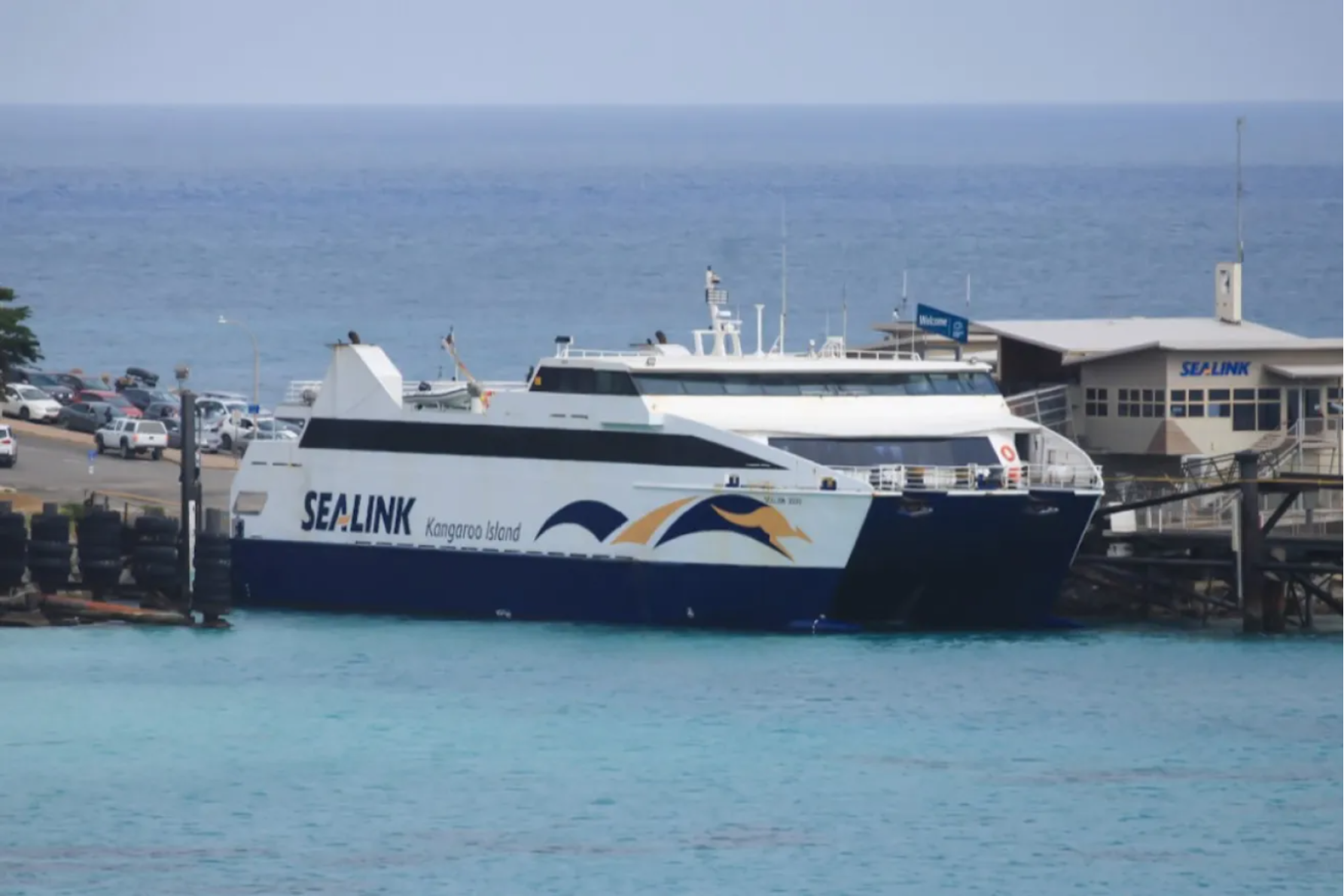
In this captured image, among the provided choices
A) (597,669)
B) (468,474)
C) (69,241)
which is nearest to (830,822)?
(597,669)

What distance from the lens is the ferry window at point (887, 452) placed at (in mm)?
54062

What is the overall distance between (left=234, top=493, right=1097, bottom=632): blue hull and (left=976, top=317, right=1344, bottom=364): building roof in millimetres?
7350

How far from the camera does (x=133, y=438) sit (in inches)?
3002

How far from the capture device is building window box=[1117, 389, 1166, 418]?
59906 millimetres

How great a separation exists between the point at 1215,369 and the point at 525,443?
14.0m

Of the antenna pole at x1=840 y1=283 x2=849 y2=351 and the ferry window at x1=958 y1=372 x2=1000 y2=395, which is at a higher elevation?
the antenna pole at x1=840 y1=283 x2=849 y2=351

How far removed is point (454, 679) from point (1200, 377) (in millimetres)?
17186

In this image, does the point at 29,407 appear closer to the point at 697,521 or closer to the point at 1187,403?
the point at 697,521

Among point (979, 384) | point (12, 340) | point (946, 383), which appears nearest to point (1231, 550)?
point (979, 384)

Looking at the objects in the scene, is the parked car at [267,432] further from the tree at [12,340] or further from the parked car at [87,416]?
the tree at [12,340]

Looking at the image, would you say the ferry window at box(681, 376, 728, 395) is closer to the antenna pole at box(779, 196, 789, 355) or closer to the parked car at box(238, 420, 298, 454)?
the antenna pole at box(779, 196, 789, 355)

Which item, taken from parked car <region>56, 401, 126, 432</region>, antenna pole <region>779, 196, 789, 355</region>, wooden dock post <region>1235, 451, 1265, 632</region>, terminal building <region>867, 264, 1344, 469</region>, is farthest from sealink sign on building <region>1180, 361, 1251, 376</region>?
parked car <region>56, 401, 126, 432</region>

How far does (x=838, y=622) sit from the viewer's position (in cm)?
5422

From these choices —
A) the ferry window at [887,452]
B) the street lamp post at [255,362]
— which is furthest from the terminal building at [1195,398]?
the street lamp post at [255,362]
